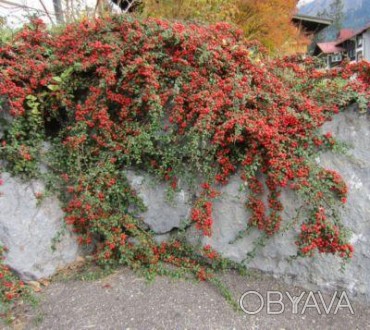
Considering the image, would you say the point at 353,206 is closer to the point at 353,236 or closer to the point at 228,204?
the point at 353,236

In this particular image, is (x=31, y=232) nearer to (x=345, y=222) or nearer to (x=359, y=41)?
(x=345, y=222)

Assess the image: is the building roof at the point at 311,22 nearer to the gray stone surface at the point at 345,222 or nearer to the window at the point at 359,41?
the window at the point at 359,41

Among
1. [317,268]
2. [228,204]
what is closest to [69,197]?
[228,204]

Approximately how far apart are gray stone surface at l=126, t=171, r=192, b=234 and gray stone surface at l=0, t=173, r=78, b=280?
86 centimetres

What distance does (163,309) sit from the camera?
2586 millimetres

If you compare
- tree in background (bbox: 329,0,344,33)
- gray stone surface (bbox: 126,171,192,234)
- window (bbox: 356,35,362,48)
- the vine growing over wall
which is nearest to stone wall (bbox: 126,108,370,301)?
gray stone surface (bbox: 126,171,192,234)

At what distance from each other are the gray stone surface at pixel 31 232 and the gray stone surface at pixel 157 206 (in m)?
0.86

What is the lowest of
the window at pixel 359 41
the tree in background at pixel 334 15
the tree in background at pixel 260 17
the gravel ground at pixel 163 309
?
the gravel ground at pixel 163 309

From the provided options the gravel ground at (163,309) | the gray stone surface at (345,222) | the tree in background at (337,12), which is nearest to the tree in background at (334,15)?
the tree in background at (337,12)

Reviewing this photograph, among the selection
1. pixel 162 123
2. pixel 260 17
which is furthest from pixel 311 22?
pixel 162 123

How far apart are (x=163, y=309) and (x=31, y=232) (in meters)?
1.51

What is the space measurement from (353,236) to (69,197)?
9.38 ft

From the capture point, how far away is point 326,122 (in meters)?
2.95

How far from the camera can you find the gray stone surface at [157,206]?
3.18 m
